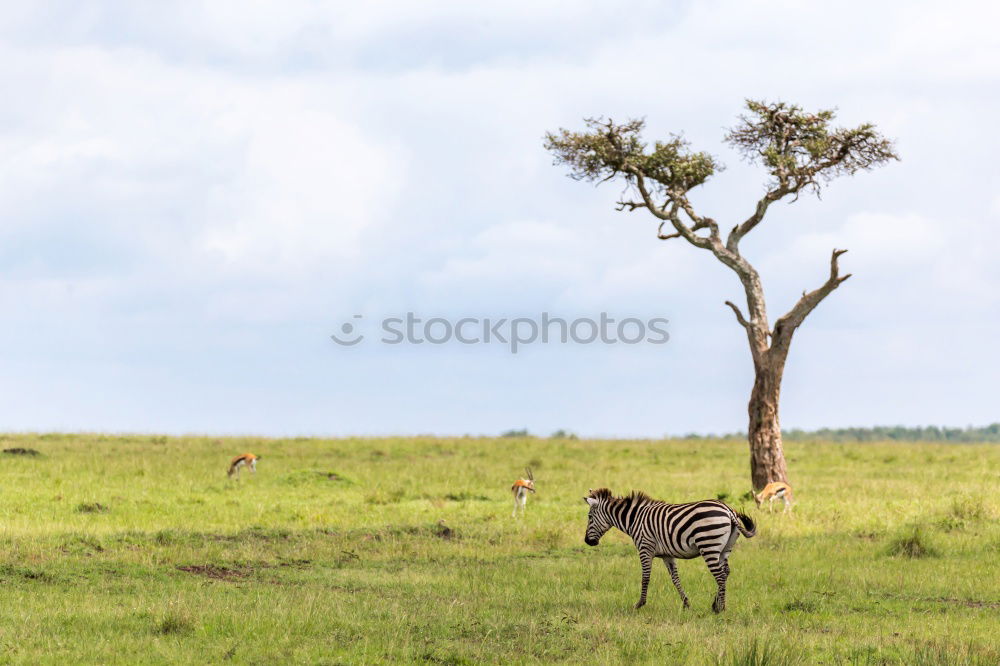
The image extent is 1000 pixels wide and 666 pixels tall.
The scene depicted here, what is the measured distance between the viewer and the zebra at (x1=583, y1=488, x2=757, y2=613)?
42.3ft

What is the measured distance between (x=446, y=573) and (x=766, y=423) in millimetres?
15295

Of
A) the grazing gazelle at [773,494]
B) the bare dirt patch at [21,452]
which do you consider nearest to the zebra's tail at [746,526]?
the grazing gazelle at [773,494]

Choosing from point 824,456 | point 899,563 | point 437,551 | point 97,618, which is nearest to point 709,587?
point 899,563

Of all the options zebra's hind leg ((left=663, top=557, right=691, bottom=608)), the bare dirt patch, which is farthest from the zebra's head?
the bare dirt patch

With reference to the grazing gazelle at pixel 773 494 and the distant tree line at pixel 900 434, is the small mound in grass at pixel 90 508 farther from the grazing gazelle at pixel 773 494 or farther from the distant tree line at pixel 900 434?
the distant tree line at pixel 900 434

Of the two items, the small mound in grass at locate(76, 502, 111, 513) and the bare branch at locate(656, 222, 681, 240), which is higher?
the bare branch at locate(656, 222, 681, 240)

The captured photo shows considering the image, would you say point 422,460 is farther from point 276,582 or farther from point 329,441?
Answer: point 276,582

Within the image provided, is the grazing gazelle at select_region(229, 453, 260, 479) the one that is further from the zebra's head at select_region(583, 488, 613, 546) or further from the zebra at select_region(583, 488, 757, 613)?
the zebra at select_region(583, 488, 757, 613)

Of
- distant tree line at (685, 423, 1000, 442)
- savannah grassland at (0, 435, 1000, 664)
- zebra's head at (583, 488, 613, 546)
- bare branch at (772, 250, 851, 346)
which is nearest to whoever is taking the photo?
savannah grassland at (0, 435, 1000, 664)

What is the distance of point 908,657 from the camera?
1062 centimetres

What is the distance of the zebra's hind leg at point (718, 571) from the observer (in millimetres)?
12914

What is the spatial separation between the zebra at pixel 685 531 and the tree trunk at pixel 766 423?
51.2 feet

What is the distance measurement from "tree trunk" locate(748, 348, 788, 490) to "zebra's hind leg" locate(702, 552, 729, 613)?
1629 cm

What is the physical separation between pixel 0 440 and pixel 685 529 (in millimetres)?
38360
